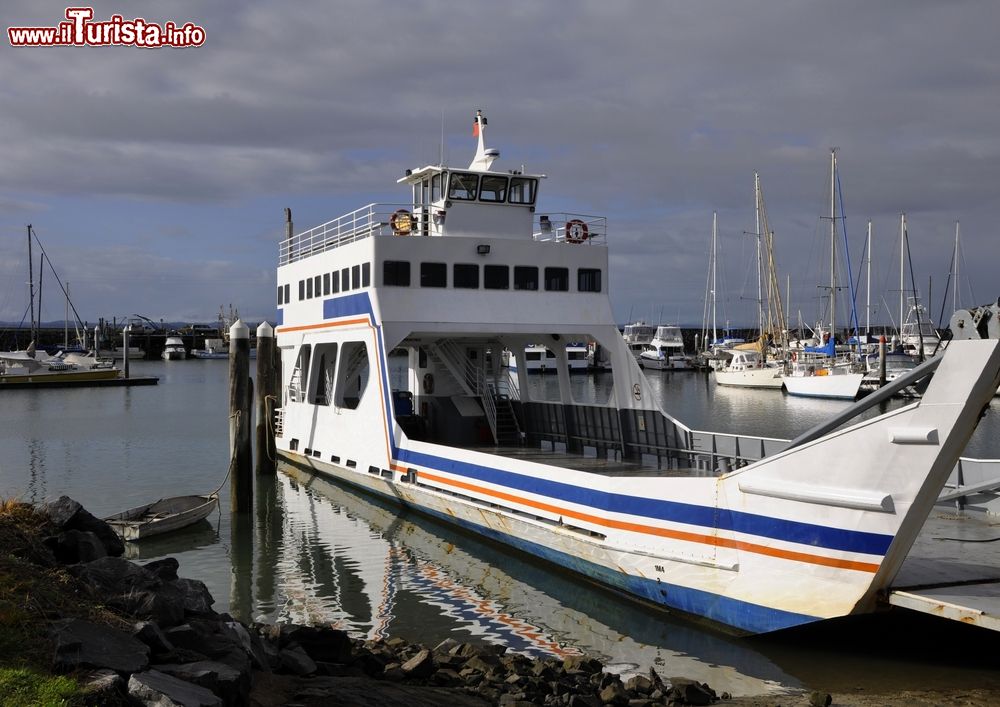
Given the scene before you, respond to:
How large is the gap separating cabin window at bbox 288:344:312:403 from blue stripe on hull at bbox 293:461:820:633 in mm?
11008

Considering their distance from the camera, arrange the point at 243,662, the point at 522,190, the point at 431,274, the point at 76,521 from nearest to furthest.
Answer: the point at 243,662
the point at 76,521
the point at 431,274
the point at 522,190

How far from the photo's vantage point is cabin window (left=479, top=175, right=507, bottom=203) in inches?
773

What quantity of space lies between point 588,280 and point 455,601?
840 cm

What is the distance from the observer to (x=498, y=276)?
1853 centimetres

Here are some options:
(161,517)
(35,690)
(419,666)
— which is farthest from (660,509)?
(161,517)

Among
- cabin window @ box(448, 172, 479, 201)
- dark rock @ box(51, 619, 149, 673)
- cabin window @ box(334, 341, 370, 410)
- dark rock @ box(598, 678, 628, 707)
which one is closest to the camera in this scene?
dark rock @ box(51, 619, 149, 673)

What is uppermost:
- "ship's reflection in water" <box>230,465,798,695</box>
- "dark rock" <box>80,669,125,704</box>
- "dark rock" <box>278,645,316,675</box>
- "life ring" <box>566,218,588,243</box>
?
"life ring" <box>566,218,588,243</box>

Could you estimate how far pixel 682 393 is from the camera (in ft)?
218

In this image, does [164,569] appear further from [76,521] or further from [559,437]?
[559,437]

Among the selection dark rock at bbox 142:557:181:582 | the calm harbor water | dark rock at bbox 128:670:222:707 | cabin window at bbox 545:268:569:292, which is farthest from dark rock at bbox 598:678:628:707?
cabin window at bbox 545:268:569:292

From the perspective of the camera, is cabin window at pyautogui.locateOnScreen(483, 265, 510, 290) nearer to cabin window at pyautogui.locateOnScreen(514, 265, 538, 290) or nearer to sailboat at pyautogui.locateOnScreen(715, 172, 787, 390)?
cabin window at pyautogui.locateOnScreen(514, 265, 538, 290)

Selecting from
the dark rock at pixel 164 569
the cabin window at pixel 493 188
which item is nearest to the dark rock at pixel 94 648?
the dark rock at pixel 164 569

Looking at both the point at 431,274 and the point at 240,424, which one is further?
the point at 240,424

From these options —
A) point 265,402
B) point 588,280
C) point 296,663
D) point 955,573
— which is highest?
point 588,280
